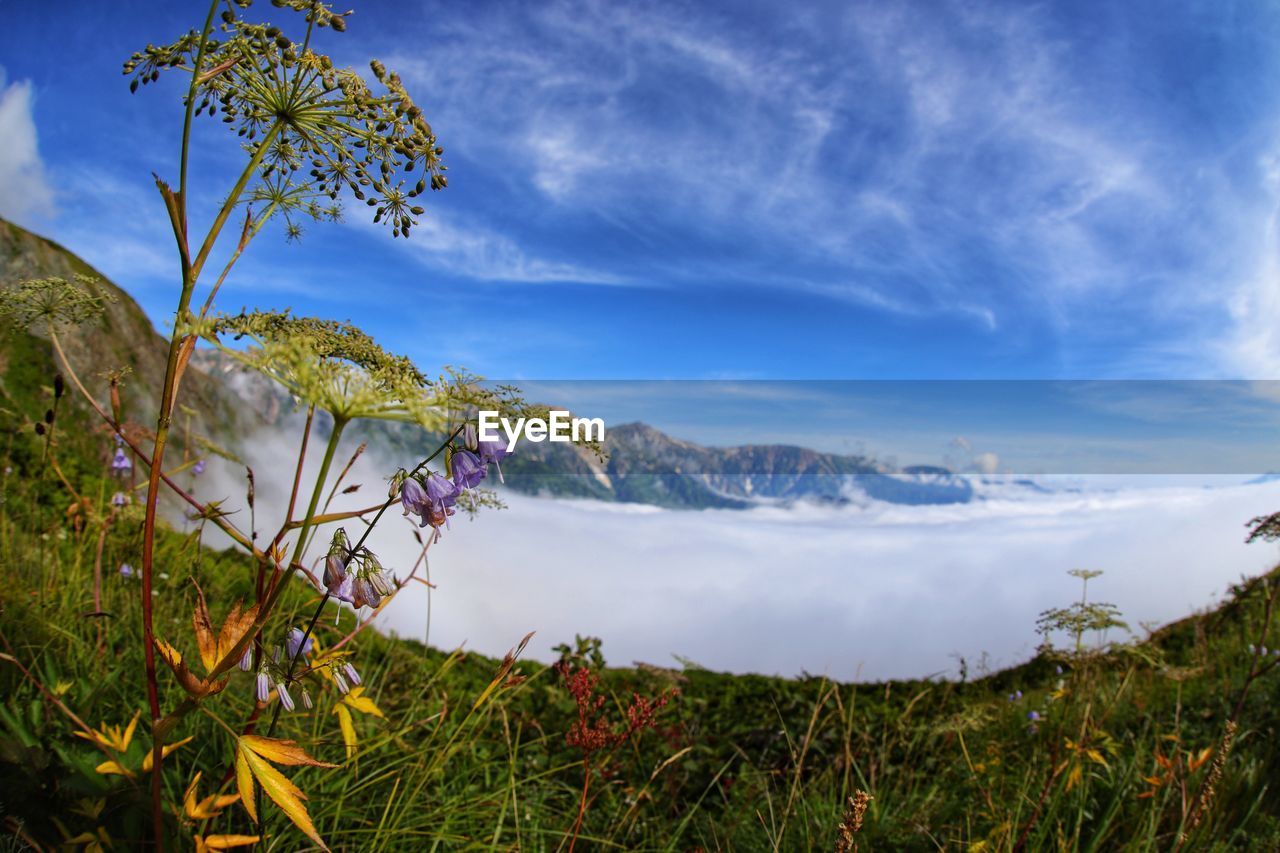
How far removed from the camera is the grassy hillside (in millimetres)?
3125

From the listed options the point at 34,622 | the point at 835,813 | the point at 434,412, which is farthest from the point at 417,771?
the point at 34,622

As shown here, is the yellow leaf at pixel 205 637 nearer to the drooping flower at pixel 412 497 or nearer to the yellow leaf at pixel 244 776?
the yellow leaf at pixel 244 776

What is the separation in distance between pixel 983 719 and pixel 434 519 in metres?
4.62

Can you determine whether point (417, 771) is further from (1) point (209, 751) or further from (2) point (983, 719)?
(2) point (983, 719)

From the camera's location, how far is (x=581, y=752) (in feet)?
16.4

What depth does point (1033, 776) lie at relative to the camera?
530 cm

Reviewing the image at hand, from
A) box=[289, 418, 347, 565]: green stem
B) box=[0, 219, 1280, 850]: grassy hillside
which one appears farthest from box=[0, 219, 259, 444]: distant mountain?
box=[289, 418, 347, 565]: green stem

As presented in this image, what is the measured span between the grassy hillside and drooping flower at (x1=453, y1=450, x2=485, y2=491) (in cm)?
76

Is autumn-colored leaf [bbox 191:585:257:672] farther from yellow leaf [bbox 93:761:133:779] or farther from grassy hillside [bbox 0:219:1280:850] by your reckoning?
yellow leaf [bbox 93:761:133:779]

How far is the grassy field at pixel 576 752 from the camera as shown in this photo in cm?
309

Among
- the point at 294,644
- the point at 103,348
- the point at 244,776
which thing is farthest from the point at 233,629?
the point at 103,348

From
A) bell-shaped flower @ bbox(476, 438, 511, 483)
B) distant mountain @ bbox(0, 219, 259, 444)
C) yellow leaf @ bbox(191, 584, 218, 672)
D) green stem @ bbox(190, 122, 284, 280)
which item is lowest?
yellow leaf @ bbox(191, 584, 218, 672)

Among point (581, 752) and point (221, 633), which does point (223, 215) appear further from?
point (581, 752)

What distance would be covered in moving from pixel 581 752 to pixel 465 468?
3.43 metres
